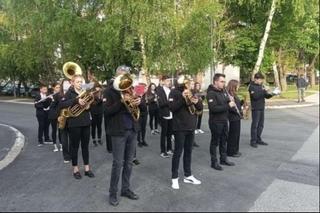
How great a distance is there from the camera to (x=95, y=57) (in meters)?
26.0

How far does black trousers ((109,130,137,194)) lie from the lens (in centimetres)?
644

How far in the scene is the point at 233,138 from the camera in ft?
32.1

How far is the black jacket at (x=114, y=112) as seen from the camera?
6.40 meters

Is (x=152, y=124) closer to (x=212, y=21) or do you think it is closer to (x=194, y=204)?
(x=194, y=204)

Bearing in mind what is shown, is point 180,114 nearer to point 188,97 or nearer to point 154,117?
point 188,97

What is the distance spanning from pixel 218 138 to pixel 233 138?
46.0 inches

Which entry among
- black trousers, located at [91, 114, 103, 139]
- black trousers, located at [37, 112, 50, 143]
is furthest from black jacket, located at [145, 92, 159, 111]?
black trousers, located at [37, 112, 50, 143]

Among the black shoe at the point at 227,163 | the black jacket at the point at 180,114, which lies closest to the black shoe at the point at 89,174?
the black jacket at the point at 180,114

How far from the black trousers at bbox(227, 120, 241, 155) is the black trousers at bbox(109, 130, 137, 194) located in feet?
11.6

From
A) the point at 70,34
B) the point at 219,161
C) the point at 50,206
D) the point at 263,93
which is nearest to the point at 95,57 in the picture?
the point at 70,34

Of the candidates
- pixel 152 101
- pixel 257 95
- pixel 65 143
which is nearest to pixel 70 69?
pixel 65 143

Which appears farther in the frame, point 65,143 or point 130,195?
point 65,143

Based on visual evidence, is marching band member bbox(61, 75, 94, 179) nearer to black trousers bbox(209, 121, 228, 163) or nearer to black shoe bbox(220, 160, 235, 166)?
black trousers bbox(209, 121, 228, 163)

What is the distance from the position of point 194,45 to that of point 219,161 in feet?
44.4
